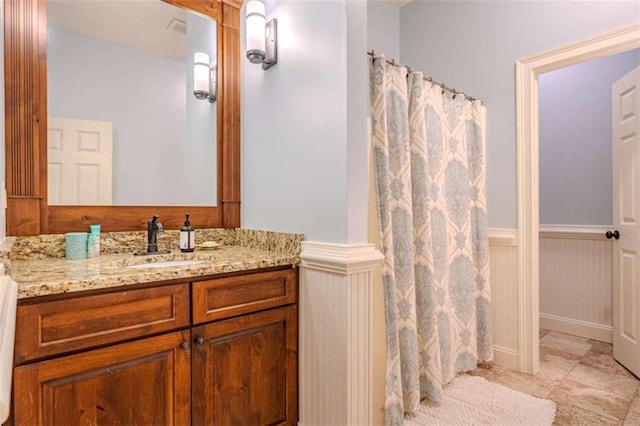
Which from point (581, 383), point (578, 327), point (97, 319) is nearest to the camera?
point (97, 319)

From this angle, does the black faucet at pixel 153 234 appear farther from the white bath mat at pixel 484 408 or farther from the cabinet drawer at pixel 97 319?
the white bath mat at pixel 484 408

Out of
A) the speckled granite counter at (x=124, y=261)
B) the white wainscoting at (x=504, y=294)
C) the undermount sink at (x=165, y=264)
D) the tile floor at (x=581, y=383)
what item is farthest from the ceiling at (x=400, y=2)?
the tile floor at (x=581, y=383)

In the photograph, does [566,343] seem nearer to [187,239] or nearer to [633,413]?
[633,413]

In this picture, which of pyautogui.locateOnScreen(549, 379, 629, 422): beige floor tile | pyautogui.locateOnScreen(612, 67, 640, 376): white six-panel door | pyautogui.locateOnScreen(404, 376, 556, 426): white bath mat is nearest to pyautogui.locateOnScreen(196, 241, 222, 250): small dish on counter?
pyautogui.locateOnScreen(404, 376, 556, 426): white bath mat

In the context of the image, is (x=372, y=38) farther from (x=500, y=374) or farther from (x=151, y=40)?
(x=500, y=374)

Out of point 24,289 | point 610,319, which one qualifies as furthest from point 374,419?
point 610,319

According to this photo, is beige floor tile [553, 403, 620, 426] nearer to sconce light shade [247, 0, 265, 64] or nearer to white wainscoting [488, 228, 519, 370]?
white wainscoting [488, 228, 519, 370]

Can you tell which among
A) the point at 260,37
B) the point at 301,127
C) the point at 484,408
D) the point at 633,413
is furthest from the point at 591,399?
the point at 260,37

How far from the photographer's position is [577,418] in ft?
5.98

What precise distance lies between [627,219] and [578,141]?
94 cm

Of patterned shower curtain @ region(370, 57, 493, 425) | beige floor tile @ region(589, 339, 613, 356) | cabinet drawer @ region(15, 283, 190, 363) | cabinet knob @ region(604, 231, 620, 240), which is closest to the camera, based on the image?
cabinet drawer @ region(15, 283, 190, 363)

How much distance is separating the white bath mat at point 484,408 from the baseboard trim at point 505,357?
315mm

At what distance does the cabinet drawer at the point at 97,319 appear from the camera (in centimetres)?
100

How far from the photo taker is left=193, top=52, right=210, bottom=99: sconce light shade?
1949mm
